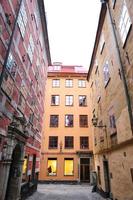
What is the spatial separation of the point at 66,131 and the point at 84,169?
5808mm

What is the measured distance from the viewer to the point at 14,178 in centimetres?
941

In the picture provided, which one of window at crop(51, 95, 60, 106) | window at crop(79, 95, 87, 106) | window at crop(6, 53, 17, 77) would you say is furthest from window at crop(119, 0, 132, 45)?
window at crop(51, 95, 60, 106)

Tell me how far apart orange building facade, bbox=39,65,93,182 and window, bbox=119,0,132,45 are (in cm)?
1793

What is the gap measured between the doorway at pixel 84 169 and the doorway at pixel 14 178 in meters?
14.8

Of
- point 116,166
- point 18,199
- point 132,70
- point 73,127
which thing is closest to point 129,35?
point 132,70

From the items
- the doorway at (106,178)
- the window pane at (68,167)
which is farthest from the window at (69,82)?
the doorway at (106,178)

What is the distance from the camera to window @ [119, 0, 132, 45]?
7.59 m

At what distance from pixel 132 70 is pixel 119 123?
10.4 ft

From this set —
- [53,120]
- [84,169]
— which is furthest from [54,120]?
[84,169]

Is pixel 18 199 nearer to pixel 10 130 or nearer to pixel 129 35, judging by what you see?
pixel 10 130

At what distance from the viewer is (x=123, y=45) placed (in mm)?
8070

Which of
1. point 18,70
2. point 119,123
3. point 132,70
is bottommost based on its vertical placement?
point 119,123

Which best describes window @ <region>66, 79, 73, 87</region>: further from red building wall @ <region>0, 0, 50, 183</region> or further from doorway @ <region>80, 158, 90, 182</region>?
red building wall @ <region>0, 0, 50, 183</region>

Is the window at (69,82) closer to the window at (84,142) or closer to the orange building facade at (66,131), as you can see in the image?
the orange building facade at (66,131)
